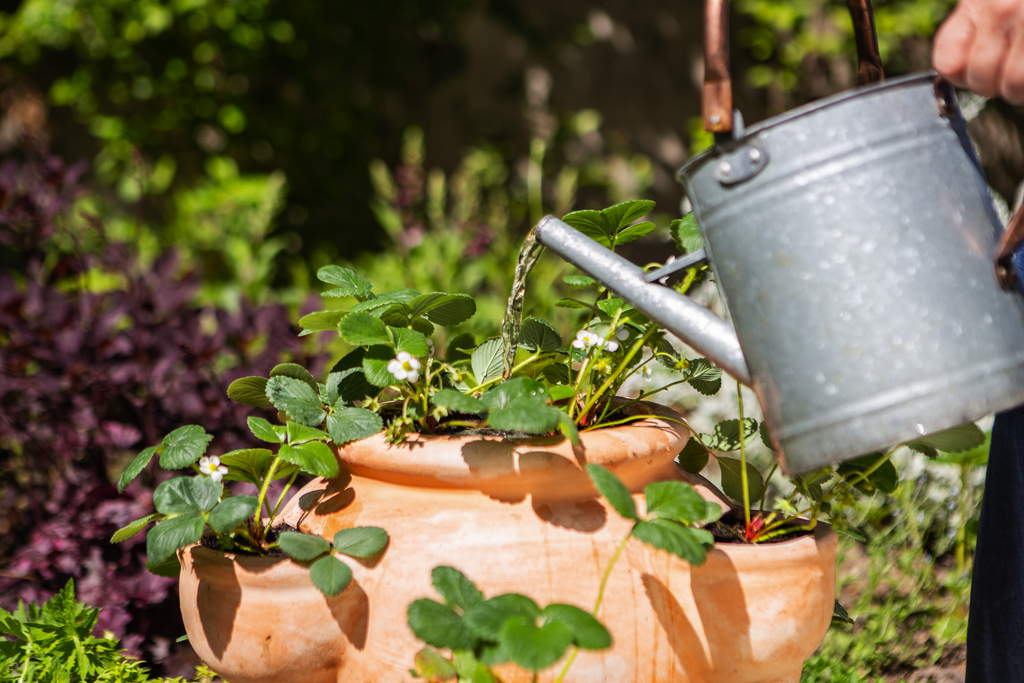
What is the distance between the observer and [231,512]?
2.90 ft

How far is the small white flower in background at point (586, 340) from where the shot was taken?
1079 mm

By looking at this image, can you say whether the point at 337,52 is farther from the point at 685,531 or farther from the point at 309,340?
the point at 685,531

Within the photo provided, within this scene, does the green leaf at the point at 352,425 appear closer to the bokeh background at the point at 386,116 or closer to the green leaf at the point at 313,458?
the green leaf at the point at 313,458

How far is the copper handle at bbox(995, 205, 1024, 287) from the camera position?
721mm

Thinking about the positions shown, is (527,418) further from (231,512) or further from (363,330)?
(231,512)

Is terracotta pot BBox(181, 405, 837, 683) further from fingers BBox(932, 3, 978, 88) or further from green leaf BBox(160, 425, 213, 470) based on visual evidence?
fingers BBox(932, 3, 978, 88)

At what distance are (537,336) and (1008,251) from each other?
23.5 inches

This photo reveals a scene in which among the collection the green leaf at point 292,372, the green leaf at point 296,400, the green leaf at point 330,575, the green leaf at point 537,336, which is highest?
the green leaf at point 537,336

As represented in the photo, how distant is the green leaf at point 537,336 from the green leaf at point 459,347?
16 centimetres

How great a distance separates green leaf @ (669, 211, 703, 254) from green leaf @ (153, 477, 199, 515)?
0.70 meters

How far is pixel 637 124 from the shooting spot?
14.2 ft

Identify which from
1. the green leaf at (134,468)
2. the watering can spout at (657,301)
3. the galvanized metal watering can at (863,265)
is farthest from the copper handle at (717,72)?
the green leaf at (134,468)

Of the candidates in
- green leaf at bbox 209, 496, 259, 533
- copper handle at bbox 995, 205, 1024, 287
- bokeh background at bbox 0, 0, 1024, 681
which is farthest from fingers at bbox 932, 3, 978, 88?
bokeh background at bbox 0, 0, 1024, 681

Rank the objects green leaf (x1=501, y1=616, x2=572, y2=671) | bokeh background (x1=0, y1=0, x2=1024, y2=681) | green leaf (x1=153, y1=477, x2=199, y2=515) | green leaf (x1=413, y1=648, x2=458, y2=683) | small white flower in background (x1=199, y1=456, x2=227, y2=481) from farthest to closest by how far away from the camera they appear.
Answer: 1. bokeh background (x1=0, y1=0, x2=1024, y2=681)
2. small white flower in background (x1=199, y1=456, x2=227, y2=481)
3. green leaf (x1=153, y1=477, x2=199, y2=515)
4. green leaf (x1=413, y1=648, x2=458, y2=683)
5. green leaf (x1=501, y1=616, x2=572, y2=671)
